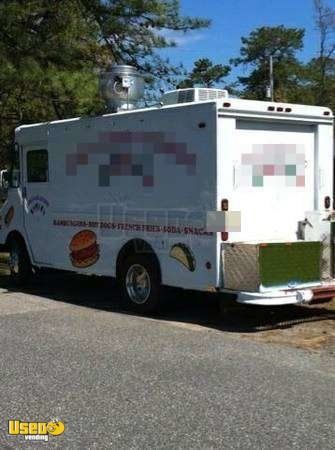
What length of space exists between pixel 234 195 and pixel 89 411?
3911mm

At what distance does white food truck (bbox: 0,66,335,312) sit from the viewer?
8.60 m

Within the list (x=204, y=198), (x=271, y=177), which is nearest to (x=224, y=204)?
(x=204, y=198)

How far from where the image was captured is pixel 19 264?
1244cm

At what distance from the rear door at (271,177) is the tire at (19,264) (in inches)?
190

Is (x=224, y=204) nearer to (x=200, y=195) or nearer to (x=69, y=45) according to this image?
(x=200, y=195)

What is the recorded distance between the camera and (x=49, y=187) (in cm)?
1145

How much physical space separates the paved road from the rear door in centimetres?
148

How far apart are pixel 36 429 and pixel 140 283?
15.5ft

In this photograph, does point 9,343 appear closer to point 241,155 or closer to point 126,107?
point 241,155

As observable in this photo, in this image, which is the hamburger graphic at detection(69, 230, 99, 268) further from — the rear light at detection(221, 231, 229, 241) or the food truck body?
the rear light at detection(221, 231, 229, 241)

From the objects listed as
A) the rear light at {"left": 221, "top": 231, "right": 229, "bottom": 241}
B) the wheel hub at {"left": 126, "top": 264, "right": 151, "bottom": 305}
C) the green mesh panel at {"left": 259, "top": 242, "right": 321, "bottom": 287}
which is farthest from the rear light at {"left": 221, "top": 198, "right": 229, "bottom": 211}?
the wheel hub at {"left": 126, "top": 264, "right": 151, "bottom": 305}

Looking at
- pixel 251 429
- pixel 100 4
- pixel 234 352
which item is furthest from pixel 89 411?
pixel 100 4

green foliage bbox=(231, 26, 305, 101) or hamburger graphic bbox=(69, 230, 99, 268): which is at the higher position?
green foliage bbox=(231, 26, 305, 101)

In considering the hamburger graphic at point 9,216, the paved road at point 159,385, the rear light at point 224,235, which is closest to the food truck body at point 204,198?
the rear light at point 224,235
